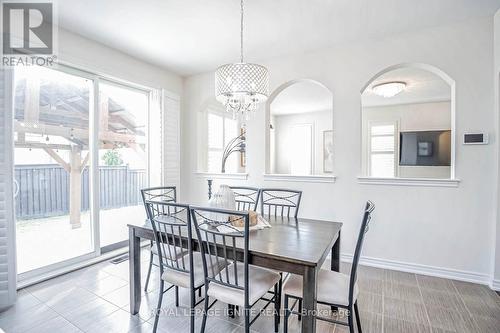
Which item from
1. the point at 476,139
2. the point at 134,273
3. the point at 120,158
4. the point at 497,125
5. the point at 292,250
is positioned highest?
the point at 497,125

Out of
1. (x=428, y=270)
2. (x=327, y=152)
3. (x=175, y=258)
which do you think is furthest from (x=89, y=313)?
(x=327, y=152)

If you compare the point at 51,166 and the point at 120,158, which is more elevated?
the point at 120,158

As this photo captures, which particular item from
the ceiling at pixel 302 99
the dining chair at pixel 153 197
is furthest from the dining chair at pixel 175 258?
the ceiling at pixel 302 99

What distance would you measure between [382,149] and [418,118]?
3.38 feet

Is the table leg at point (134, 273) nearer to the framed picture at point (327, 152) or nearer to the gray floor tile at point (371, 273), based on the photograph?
the gray floor tile at point (371, 273)

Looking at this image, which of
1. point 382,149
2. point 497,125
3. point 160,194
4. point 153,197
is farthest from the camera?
point 382,149

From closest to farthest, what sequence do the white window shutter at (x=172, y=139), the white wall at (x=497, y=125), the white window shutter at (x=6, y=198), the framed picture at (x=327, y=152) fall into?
the white window shutter at (x=6, y=198) → the white wall at (x=497, y=125) → the white window shutter at (x=172, y=139) → the framed picture at (x=327, y=152)

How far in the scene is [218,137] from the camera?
18.3 ft

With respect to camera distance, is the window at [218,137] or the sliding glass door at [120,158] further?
the window at [218,137]

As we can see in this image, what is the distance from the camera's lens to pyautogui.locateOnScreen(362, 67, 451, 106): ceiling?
4253 mm

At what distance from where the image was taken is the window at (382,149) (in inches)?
251

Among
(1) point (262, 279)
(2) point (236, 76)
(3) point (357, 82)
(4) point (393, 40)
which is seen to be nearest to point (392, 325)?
(1) point (262, 279)

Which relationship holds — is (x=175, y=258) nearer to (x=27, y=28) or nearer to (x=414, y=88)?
(x=27, y=28)

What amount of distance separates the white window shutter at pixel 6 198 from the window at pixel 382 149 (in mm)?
6778
